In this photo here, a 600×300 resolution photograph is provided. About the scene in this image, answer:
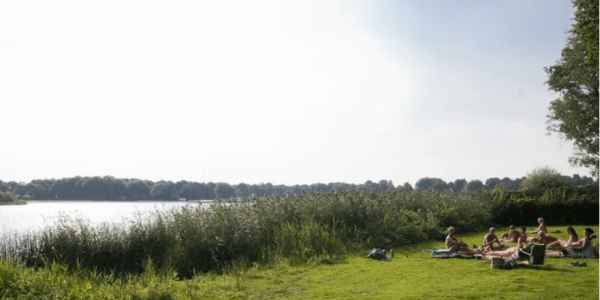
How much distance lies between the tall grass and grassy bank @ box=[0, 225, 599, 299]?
0.99m

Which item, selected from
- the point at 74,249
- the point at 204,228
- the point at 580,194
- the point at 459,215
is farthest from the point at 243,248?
the point at 580,194

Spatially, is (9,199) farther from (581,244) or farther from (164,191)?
(581,244)

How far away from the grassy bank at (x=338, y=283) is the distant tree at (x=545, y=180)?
16.3 meters

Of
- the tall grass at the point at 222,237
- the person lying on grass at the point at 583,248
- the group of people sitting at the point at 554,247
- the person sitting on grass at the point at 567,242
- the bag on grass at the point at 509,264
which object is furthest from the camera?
the tall grass at the point at 222,237

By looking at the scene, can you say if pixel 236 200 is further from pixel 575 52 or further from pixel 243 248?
pixel 575 52

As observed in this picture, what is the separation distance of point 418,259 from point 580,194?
13346mm

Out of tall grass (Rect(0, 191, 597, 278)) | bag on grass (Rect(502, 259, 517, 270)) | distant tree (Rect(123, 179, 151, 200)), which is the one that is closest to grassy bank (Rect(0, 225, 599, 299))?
bag on grass (Rect(502, 259, 517, 270))

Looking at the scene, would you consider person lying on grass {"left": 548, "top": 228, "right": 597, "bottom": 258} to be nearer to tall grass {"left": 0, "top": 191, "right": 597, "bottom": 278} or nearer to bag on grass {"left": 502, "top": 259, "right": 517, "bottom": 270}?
bag on grass {"left": 502, "top": 259, "right": 517, "bottom": 270}

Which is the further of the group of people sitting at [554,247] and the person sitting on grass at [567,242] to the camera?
the person sitting on grass at [567,242]

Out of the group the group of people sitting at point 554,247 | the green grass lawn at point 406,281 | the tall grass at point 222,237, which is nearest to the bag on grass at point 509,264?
the green grass lawn at point 406,281

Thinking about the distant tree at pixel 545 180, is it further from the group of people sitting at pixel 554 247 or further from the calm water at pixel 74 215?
the calm water at pixel 74 215

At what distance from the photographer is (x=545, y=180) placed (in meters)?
26.0

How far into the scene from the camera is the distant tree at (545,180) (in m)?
25.8

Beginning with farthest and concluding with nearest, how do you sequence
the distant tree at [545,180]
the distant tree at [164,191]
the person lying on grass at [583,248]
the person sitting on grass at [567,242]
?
the distant tree at [164,191]
the distant tree at [545,180]
the person sitting on grass at [567,242]
the person lying on grass at [583,248]
